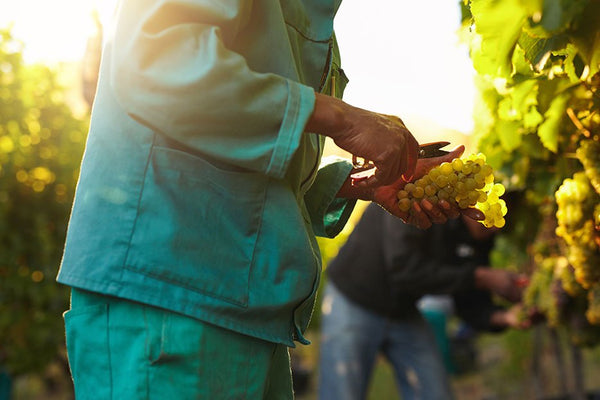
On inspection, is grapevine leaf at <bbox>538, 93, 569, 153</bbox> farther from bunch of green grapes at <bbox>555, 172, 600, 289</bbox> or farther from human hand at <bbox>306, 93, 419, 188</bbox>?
human hand at <bbox>306, 93, 419, 188</bbox>

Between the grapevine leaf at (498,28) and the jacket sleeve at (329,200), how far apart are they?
47 cm

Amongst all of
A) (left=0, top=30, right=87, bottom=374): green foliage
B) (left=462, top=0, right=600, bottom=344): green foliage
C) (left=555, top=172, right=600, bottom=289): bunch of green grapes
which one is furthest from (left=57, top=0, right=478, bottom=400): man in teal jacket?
(left=0, top=30, right=87, bottom=374): green foliage

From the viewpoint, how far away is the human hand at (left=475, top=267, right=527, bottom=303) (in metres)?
3.80

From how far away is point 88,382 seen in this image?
134cm

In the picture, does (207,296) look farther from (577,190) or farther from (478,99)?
(478,99)

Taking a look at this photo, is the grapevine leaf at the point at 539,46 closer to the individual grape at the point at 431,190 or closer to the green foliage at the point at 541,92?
the green foliage at the point at 541,92

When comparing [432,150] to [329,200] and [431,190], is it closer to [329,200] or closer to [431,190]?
[431,190]

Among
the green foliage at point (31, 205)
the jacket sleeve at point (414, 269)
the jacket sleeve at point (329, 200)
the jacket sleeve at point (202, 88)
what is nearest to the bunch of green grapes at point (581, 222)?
the jacket sleeve at point (329, 200)

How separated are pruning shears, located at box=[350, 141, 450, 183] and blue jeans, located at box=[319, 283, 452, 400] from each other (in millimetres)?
2200

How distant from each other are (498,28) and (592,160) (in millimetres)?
613

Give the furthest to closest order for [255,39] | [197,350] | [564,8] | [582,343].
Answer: [582,343]
[255,39]
[197,350]
[564,8]

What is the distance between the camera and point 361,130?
4.28ft

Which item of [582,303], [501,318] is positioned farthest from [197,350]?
[501,318]

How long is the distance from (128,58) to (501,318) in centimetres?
322
